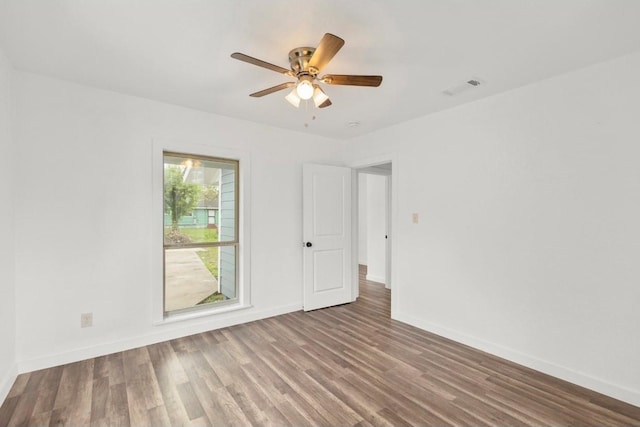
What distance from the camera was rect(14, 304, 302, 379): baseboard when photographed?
8.66ft

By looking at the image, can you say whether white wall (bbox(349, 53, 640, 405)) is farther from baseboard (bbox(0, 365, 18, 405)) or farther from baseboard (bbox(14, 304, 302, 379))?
baseboard (bbox(0, 365, 18, 405))

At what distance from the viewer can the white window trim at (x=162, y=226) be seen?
3189 millimetres

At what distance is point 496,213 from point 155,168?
3528 millimetres

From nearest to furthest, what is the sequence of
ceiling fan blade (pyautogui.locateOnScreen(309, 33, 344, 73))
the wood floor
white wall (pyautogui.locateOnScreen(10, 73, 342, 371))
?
ceiling fan blade (pyautogui.locateOnScreen(309, 33, 344, 73)) → the wood floor → white wall (pyautogui.locateOnScreen(10, 73, 342, 371))

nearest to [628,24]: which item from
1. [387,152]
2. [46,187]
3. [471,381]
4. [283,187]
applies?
[387,152]

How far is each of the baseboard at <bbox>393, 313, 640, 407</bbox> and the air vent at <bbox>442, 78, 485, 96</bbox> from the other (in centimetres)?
249

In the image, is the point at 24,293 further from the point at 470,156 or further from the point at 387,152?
the point at 470,156

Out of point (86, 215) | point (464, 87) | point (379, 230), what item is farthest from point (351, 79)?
point (379, 230)

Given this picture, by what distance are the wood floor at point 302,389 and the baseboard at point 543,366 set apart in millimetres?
77

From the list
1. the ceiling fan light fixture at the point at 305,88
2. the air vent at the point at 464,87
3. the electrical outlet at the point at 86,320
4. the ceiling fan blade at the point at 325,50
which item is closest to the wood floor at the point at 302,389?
the electrical outlet at the point at 86,320

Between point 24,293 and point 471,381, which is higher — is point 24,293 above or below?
above

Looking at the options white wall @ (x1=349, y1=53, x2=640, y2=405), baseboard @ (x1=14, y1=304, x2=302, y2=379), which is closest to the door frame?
white wall @ (x1=349, y1=53, x2=640, y2=405)

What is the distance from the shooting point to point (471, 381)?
97.4 inches

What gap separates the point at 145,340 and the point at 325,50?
323cm
